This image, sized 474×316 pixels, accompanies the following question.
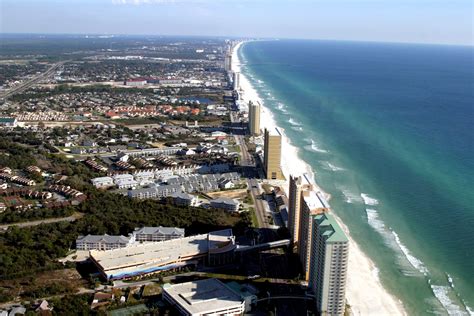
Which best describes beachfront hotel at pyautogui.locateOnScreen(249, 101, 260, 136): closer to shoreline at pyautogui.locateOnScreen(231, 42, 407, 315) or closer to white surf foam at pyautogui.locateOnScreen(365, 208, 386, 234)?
white surf foam at pyautogui.locateOnScreen(365, 208, 386, 234)

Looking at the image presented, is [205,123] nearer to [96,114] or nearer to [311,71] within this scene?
[96,114]

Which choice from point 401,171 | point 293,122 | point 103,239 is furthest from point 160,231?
point 293,122

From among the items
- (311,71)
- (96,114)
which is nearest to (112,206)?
(96,114)

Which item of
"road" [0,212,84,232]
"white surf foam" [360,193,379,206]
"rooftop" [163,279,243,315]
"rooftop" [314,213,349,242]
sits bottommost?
"road" [0,212,84,232]

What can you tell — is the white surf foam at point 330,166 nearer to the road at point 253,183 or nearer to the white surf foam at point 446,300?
the road at point 253,183

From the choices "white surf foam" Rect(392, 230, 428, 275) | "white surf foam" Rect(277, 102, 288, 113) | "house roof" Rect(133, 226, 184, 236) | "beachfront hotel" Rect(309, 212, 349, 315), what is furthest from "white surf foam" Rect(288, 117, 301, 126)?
"beachfront hotel" Rect(309, 212, 349, 315)
